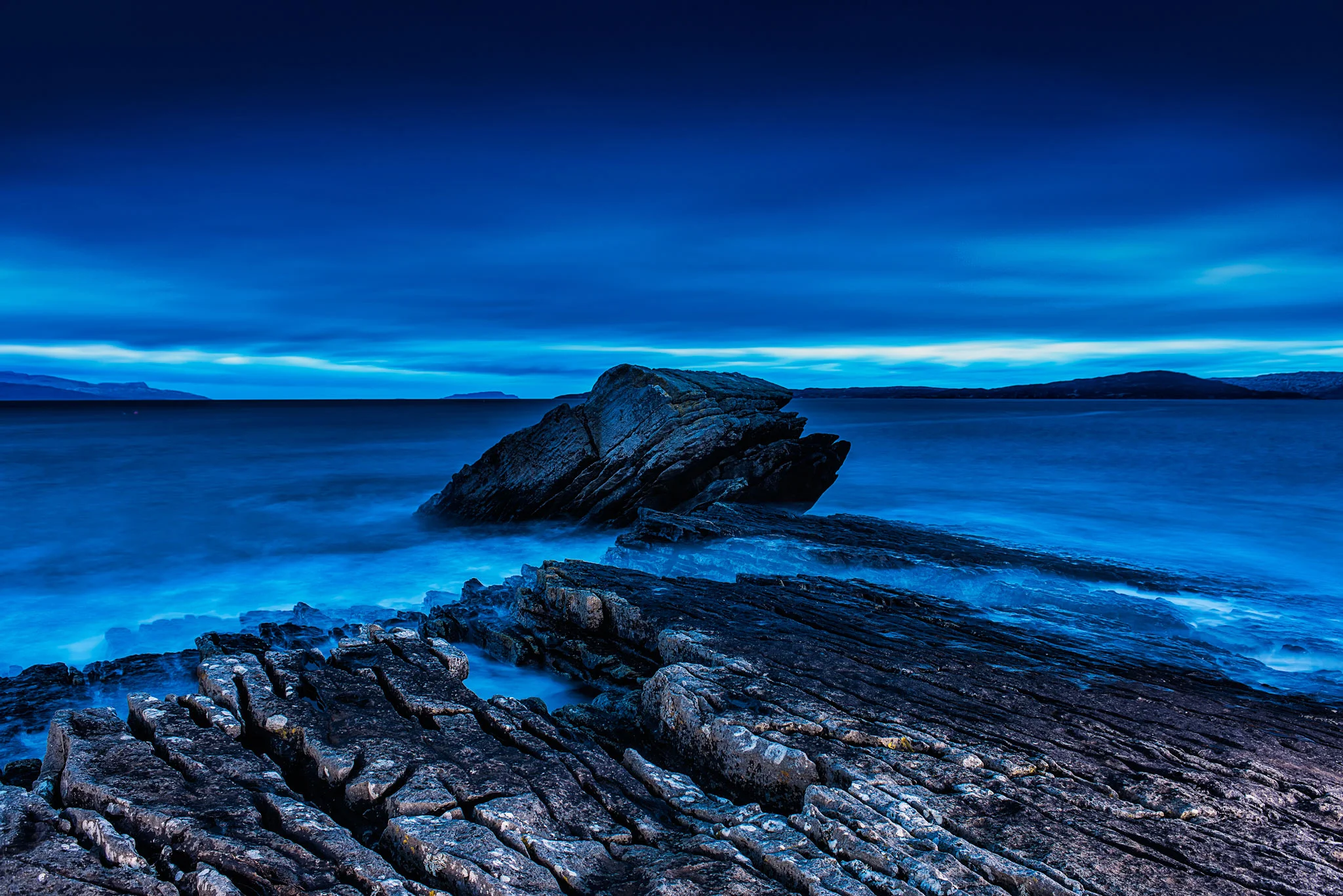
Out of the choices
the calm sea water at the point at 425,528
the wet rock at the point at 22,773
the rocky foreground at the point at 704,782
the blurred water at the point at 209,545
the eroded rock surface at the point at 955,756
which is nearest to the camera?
the rocky foreground at the point at 704,782

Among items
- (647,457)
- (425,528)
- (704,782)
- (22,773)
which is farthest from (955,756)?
(425,528)

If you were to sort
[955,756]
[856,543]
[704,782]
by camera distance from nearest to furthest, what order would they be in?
[955,756], [704,782], [856,543]

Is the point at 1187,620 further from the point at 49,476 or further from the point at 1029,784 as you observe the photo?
the point at 49,476

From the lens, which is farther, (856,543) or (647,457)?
(647,457)

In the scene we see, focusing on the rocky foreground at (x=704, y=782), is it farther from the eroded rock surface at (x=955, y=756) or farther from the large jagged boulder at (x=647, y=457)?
the large jagged boulder at (x=647, y=457)

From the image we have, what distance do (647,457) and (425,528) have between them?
250 inches

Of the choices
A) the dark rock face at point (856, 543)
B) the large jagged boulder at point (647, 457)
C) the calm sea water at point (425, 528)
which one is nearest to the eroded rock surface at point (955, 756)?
the calm sea water at point (425, 528)

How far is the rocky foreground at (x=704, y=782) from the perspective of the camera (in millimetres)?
3920

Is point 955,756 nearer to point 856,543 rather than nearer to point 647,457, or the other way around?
Answer: point 856,543

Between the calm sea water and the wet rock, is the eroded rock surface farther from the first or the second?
the wet rock

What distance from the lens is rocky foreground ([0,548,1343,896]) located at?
392 centimetres

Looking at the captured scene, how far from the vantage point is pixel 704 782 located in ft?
17.9

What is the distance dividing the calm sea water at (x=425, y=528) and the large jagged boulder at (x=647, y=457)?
0.96 meters

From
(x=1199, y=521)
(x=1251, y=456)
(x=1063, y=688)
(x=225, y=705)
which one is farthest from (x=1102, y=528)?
(x=1251, y=456)
